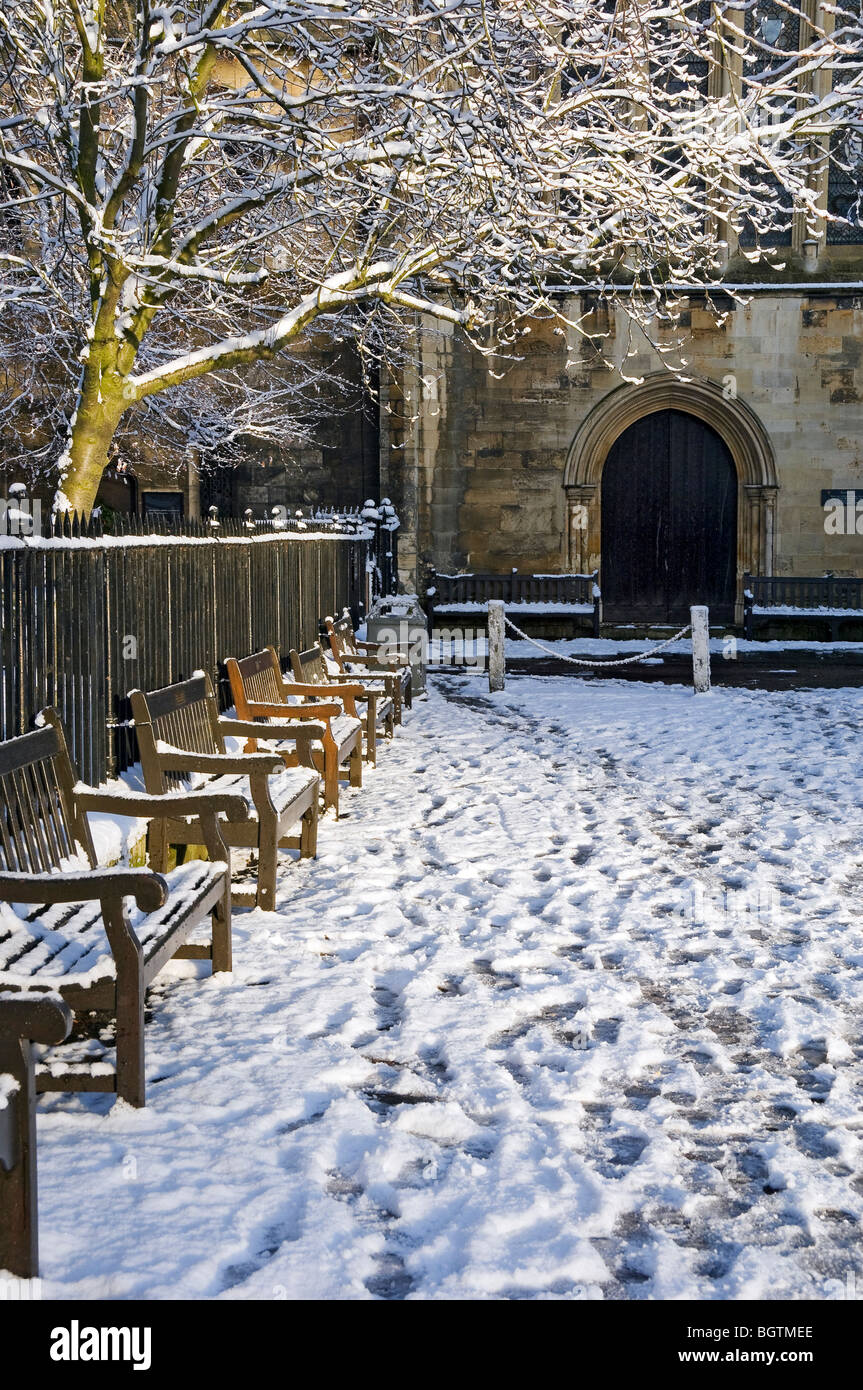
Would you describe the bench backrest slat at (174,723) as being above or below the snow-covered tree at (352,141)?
below

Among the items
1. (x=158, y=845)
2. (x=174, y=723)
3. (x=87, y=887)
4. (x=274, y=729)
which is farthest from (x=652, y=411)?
(x=87, y=887)

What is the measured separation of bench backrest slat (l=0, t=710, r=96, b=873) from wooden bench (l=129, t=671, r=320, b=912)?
0.67 metres

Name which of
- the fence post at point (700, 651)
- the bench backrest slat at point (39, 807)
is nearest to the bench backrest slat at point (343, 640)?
the fence post at point (700, 651)

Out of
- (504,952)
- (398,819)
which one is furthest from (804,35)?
(504,952)

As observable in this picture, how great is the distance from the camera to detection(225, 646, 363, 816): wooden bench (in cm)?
762

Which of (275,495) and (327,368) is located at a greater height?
(327,368)

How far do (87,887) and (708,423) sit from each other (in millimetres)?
18439

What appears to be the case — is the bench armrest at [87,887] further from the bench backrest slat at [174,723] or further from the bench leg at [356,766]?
the bench leg at [356,766]

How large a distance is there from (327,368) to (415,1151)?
704 inches

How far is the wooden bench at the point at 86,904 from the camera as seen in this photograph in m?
3.60

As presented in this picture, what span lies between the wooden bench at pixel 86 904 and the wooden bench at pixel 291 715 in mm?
1987

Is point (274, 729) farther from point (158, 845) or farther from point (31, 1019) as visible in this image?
point (31, 1019)

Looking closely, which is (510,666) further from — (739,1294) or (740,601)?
(739,1294)

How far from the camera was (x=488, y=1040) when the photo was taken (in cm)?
427
